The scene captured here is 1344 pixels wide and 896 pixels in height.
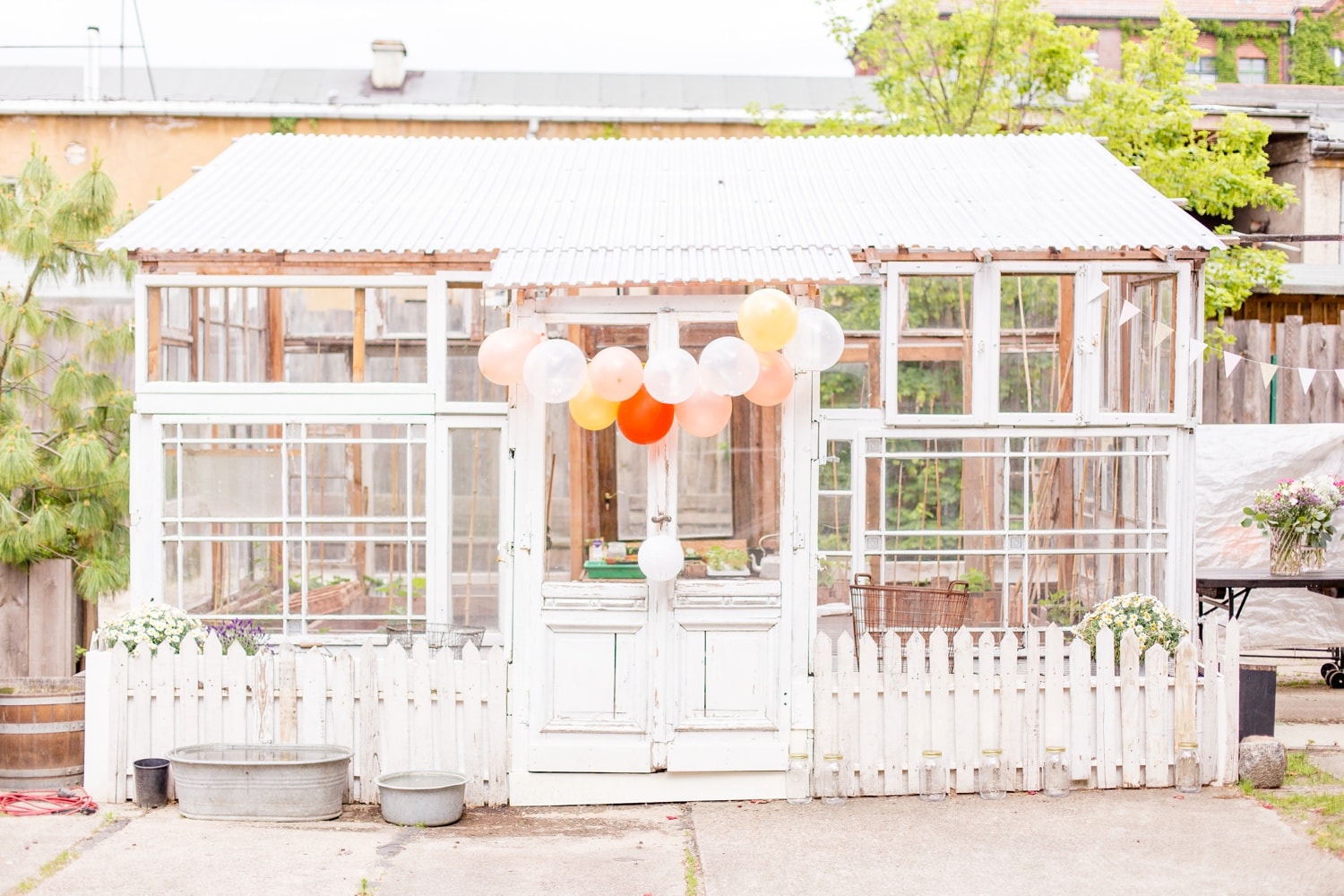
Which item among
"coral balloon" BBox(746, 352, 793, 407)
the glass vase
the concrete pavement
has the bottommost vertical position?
the concrete pavement

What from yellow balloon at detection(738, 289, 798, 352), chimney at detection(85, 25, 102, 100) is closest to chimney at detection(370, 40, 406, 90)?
chimney at detection(85, 25, 102, 100)

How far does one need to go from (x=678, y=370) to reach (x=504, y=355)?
998 mm

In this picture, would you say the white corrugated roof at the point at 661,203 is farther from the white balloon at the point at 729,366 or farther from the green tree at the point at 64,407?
the green tree at the point at 64,407

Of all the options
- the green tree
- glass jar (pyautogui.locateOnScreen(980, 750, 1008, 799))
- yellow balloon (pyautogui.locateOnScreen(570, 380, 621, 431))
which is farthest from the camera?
the green tree

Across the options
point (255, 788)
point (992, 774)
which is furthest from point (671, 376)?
point (255, 788)

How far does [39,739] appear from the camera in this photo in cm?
797

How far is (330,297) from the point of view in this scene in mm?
10023

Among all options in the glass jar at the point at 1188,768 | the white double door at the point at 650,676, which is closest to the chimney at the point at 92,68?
the white double door at the point at 650,676

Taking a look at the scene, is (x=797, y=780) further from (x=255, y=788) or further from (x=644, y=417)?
(x=255, y=788)

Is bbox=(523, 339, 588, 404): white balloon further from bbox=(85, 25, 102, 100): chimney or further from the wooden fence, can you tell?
bbox=(85, 25, 102, 100): chimney

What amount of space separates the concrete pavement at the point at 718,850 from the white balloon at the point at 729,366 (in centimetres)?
233

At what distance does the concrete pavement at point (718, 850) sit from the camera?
20.9 feet

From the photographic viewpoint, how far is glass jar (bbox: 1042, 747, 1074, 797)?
312 inches

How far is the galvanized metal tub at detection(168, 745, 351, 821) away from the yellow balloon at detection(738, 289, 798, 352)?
127 inches
